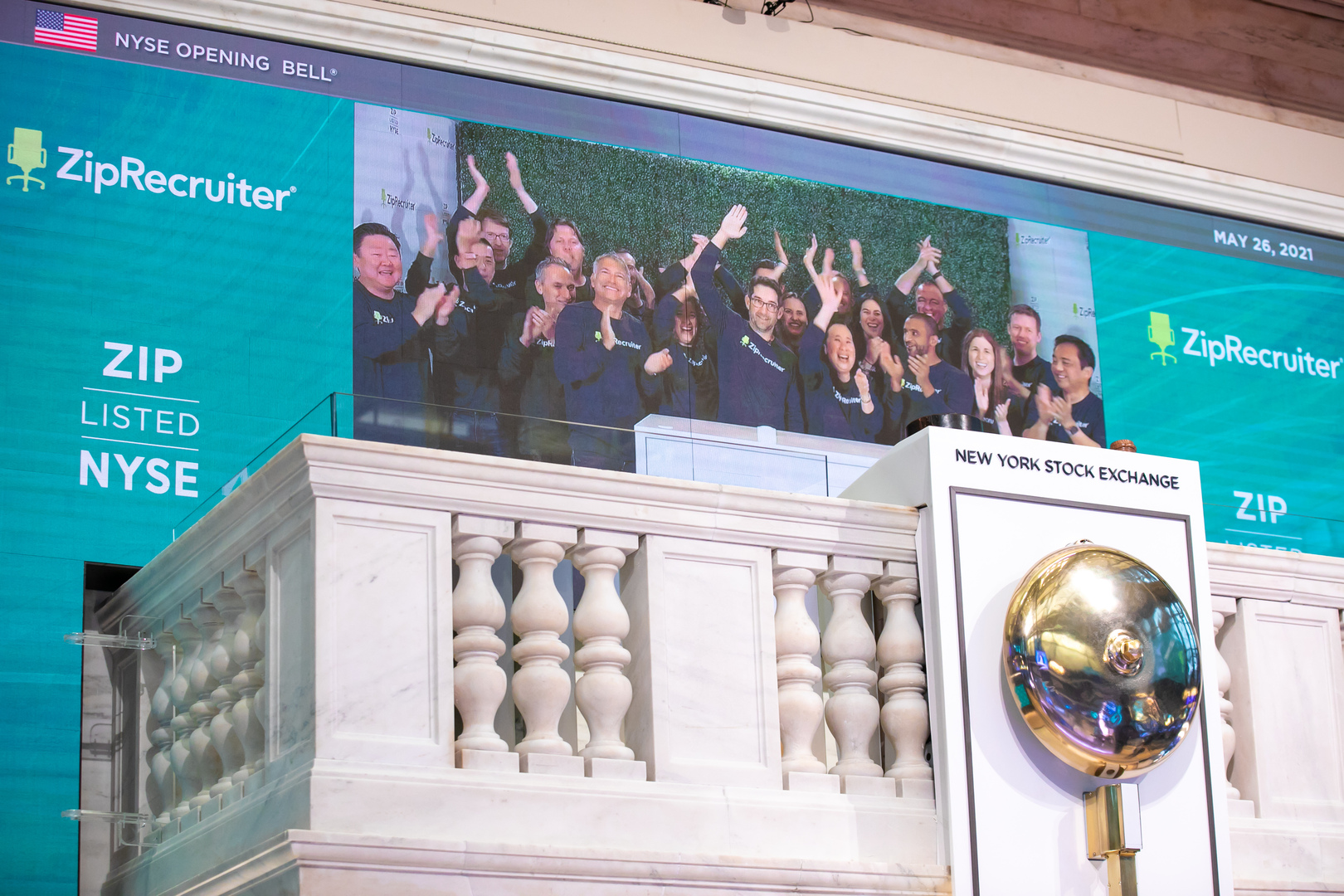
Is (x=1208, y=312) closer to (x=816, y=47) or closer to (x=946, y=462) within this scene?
(x=816, y=47)

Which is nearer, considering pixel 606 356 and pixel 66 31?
pixel 66 31

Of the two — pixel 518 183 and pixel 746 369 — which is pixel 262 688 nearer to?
pixel 518 183

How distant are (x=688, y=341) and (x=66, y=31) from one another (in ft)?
9.17

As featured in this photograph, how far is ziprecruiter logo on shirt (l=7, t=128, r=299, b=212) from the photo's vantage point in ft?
21.5

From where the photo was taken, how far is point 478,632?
12.7 ft

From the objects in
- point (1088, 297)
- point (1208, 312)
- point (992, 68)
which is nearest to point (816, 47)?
point (992, 68)

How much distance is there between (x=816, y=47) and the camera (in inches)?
335

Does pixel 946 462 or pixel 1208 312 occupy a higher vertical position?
pixel 1208 312

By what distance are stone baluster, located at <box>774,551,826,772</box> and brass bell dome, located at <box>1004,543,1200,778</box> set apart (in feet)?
1.58

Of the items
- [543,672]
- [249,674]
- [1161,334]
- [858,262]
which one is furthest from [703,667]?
[1161,334]

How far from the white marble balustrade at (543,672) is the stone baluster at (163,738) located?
0.09 feet

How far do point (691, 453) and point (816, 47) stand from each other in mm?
4640

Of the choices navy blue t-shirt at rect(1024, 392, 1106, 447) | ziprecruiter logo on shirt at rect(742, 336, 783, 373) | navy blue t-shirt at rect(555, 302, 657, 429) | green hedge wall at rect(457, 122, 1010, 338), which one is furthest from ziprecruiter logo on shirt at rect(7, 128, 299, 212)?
navy blue t-shirt at rect(1024, 392, 1106, 447)


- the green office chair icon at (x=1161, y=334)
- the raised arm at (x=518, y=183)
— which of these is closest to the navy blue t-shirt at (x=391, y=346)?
the raised arm at (x=518, y=183)
